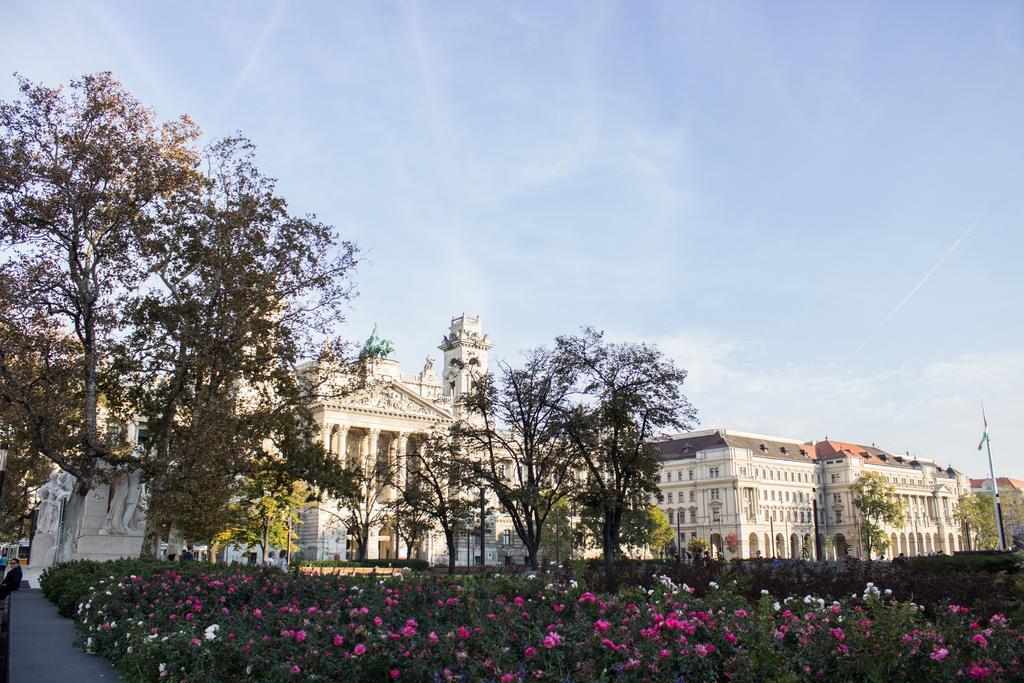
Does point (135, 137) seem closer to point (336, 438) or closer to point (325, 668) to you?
point (325, 668)

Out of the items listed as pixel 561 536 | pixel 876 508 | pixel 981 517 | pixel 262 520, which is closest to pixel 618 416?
pixel 262 520

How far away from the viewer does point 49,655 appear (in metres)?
12.3

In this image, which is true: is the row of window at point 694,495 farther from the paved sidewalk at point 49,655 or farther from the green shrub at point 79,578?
the paved sidewalk at point 49,655

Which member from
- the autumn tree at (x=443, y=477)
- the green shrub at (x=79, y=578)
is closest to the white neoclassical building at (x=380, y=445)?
the autumn tree at (x=443, y=477)

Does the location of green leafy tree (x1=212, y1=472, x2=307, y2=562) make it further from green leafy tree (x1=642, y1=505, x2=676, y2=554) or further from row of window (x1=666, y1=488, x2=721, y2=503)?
row of window (x1=666, y1=488, x2=721, y2=503)

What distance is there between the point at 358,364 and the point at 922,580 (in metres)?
20.5

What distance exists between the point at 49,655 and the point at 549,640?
31.0 feet

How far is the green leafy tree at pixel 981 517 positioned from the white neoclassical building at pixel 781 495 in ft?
15.8

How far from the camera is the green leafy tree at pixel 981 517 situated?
383 ft

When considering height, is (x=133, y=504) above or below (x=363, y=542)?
above

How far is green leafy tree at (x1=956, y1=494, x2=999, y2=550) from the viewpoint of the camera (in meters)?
117

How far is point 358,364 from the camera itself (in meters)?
30.6

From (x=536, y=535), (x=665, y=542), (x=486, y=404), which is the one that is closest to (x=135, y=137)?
(x=486, y=404)

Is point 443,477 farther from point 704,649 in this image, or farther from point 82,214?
point 704,649
